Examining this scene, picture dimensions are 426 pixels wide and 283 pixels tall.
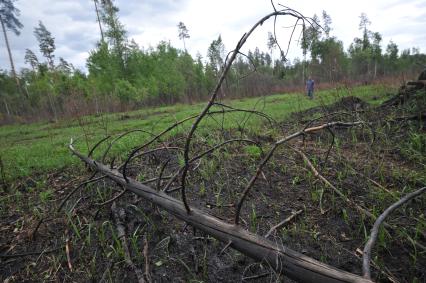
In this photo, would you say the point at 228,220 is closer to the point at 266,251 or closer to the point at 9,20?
the point at 266,251

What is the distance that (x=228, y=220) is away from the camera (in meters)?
1.60

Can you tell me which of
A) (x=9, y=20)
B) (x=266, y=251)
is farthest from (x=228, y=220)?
(x=9, y=20)

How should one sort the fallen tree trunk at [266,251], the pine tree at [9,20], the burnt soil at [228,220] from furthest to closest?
the pine tree at [9,20] < the burnt soil at [228,220] < the fallen tree trunk at [266,251]

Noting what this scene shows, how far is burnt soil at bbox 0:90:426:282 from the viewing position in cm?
175

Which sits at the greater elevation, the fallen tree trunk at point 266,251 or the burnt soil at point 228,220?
the fallen tree trunk at point 266,251

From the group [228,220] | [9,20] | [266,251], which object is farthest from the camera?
[9,20]

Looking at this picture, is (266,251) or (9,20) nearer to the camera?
(266,251)

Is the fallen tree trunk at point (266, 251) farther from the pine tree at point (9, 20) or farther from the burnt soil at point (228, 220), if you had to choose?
the pine tree at point (9, 20)

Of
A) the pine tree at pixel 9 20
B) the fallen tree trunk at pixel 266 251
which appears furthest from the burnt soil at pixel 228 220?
the pine tree at pixel 9 20

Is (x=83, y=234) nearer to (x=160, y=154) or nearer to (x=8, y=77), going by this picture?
(x=160, y=154)

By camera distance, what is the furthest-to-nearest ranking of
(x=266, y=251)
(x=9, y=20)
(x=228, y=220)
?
(x=9, y=20) → (x=228, y=220) → (x=266, y=251)

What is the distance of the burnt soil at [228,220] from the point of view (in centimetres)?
175

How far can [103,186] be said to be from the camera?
9.53 feet

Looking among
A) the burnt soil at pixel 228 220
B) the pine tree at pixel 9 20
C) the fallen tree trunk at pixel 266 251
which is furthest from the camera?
the pine tree at pixel 9 20
